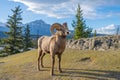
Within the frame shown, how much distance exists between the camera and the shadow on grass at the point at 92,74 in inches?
651

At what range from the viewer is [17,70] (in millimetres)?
20094

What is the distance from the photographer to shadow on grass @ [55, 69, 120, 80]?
16525 millimetres

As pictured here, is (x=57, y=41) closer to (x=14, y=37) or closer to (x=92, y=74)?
(x=92, y=74)

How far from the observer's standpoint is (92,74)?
17.2 metres

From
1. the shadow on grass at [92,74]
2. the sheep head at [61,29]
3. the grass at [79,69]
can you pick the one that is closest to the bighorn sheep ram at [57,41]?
the sheep head at [61,29]

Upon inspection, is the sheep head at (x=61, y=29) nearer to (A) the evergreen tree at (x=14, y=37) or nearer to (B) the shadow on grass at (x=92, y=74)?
(B) the shadow on grass at (x=92, y=74)


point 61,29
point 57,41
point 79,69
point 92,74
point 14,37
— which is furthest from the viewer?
point 14,37

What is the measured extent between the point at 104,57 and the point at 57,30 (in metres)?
6.04

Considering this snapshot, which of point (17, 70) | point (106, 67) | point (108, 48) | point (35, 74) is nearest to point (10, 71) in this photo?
point (17, 70)

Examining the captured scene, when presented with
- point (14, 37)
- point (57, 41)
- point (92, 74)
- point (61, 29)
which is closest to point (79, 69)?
point (92, 74)

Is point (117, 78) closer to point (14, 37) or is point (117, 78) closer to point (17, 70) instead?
point (17, 70)

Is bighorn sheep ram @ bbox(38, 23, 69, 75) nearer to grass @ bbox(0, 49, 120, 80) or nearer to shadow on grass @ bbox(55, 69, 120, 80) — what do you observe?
shadow on grass @ bbox(55, 69, 120, 80)

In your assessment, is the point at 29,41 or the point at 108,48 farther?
the point at 29,41

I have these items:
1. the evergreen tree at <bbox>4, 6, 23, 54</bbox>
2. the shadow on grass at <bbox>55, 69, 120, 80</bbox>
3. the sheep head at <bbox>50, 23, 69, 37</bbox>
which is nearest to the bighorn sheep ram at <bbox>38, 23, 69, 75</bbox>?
the sheep head at <bbox>50, 23, 69, 37</bbox>
